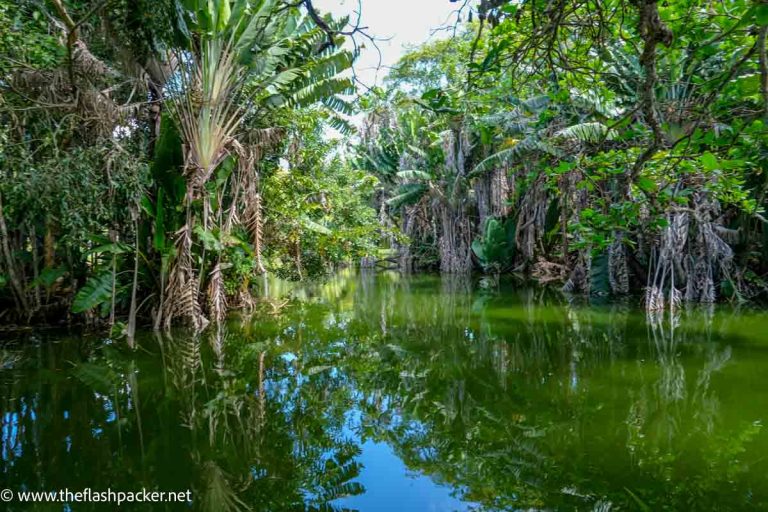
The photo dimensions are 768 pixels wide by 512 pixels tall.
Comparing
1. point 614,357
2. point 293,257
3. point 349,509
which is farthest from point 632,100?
point 349,509

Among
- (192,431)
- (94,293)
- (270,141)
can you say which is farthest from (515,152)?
(192,431)

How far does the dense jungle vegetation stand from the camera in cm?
359

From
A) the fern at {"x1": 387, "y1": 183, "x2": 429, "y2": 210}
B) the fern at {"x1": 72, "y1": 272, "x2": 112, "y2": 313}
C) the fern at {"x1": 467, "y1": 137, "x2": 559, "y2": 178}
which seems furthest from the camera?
the fern at {"x1": 387, "y1": 183, "x2": 429, "y2": 210}

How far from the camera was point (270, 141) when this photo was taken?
8672 mm

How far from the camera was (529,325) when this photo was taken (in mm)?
7559

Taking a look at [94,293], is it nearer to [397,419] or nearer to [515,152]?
[397,419]

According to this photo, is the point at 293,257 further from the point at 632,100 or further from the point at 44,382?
the point at 632,100

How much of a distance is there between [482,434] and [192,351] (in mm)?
3781

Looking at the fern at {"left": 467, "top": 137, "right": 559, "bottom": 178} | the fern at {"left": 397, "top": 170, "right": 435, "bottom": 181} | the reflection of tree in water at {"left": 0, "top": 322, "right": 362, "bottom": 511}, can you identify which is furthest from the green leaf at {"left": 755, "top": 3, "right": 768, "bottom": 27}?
the fern at {"left": 397, "top": 170, "right": 435, "bottom": 181}

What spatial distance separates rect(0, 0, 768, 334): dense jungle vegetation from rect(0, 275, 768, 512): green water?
1319mm

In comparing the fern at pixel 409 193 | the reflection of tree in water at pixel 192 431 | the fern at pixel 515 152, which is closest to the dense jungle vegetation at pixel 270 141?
the fern at pixel 515 152

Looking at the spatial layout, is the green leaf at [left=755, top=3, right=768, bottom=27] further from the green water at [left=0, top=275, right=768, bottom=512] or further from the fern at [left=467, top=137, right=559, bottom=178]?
the fern at [left=467, top=137, right=559, bottom=178]

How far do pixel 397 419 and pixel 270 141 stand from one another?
634 centimetres

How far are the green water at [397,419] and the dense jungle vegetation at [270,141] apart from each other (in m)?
1.32
